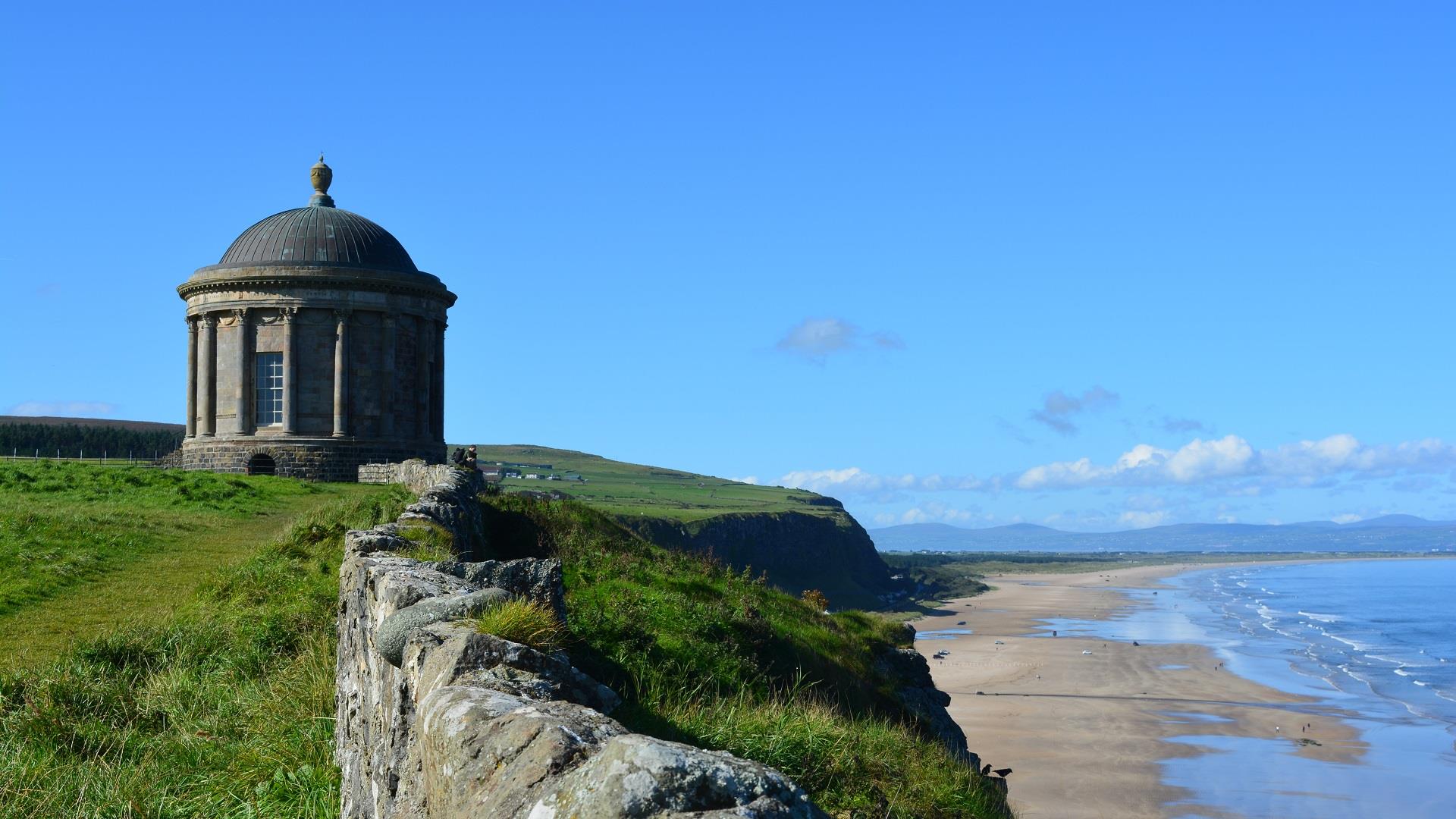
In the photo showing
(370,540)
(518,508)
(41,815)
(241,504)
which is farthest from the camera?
(241,504)

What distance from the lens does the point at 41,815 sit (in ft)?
24.9

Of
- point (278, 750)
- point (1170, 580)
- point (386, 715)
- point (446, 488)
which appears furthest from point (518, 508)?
point (1170, 580)

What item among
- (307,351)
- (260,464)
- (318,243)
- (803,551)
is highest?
(318,243)

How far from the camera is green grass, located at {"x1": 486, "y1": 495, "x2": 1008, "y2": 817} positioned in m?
8.71

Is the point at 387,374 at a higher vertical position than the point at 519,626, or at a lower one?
higher

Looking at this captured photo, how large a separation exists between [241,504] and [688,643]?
17.5m

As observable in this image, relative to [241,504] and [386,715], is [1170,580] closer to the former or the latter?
[241,504]

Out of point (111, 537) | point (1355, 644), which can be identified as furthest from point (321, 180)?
point (1355, 644)

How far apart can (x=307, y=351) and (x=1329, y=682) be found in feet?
147

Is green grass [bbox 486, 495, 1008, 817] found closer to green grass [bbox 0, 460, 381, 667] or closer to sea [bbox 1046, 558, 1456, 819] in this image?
green grass [bbox 0, 460, 381, 667]

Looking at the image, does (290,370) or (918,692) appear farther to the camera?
(290,370)

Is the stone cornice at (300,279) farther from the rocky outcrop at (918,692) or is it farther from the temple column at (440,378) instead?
the rocky outcrop at (918,692)

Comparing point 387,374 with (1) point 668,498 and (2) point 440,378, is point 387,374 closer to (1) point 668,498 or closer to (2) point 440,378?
(2) point 440,378

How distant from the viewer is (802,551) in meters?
144
